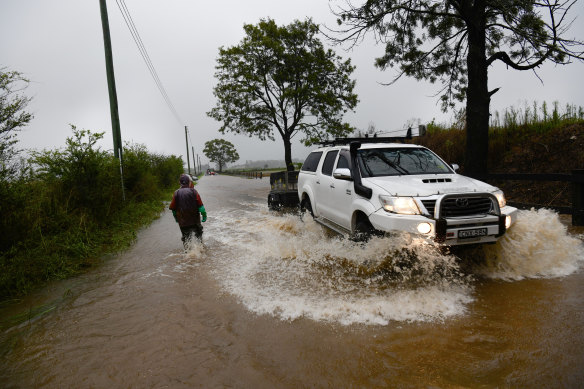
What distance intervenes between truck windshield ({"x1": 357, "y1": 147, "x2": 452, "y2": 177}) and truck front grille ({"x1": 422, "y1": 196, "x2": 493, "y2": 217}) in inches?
45.1

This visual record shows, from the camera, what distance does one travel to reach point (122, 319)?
3893mm

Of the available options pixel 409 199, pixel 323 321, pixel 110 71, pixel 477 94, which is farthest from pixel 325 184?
pixel 110 71

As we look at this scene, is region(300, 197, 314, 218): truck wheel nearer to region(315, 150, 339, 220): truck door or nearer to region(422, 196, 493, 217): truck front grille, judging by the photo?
region(315, 150, 339, 220): truck door

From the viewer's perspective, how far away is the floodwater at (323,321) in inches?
107

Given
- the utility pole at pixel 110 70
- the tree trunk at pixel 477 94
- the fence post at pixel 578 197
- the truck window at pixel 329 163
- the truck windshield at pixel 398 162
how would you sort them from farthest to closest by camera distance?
the utility pole at pixel 110 70 < the tree trunk at pixel 477 94 < the fence post at pixel 578 197 < the truck window at pixel 329 163 < the truck windshield at pixel 398 162

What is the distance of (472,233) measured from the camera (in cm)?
417

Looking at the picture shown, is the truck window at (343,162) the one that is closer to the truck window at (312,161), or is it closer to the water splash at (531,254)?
the truck window at (312,161)

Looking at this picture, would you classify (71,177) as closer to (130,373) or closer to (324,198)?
(324,198)

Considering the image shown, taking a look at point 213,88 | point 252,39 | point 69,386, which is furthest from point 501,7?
point 213,88

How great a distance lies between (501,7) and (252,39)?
19.1 meters

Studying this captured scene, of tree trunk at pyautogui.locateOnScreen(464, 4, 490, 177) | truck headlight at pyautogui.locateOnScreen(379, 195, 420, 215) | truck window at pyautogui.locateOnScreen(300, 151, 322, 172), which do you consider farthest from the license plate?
tree trunk at pyautogui.locateOnScreen(464, 4, 490, 177)

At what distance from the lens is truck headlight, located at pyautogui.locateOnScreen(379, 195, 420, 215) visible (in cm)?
427

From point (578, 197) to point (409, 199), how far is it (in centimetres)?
509

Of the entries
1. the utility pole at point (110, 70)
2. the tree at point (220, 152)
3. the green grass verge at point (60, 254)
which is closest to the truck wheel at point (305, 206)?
the green grass verge at point (60, 254)
